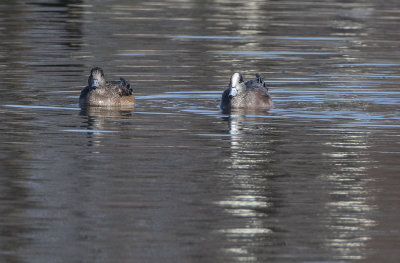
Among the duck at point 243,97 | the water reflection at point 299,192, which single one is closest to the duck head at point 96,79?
the duck at point 243,97

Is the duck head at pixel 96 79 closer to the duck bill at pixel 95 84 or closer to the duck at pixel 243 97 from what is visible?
the duck bill at pixel 95 84

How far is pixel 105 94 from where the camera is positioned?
20.2 m

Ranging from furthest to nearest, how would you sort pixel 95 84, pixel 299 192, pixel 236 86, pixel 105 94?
pixel 105 94
pixel 95 84
pixel 236 86
pixel 299 192

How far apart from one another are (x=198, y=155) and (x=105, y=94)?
571 cm

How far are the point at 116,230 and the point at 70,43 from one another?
20169 millimetres

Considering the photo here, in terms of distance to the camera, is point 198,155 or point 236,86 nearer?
point 198,155

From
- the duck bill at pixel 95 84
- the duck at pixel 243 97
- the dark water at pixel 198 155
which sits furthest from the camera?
the duck bill at pixel 95 84

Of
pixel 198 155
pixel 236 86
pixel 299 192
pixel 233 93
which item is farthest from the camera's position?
pixel 236 86

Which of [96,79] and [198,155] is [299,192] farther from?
[96,79]

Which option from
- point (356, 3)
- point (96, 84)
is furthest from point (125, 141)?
point (356, 3)

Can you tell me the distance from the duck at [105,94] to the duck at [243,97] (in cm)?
160

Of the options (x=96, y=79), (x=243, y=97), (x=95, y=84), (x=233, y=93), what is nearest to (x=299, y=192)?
(x=233, y=93)

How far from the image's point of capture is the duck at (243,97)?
19.8 meters

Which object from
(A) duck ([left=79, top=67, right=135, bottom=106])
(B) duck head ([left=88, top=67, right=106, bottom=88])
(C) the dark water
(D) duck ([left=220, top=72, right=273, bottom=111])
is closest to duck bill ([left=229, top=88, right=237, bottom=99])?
(D) duck ([left=220, top=72, right=273, bottom=111])
